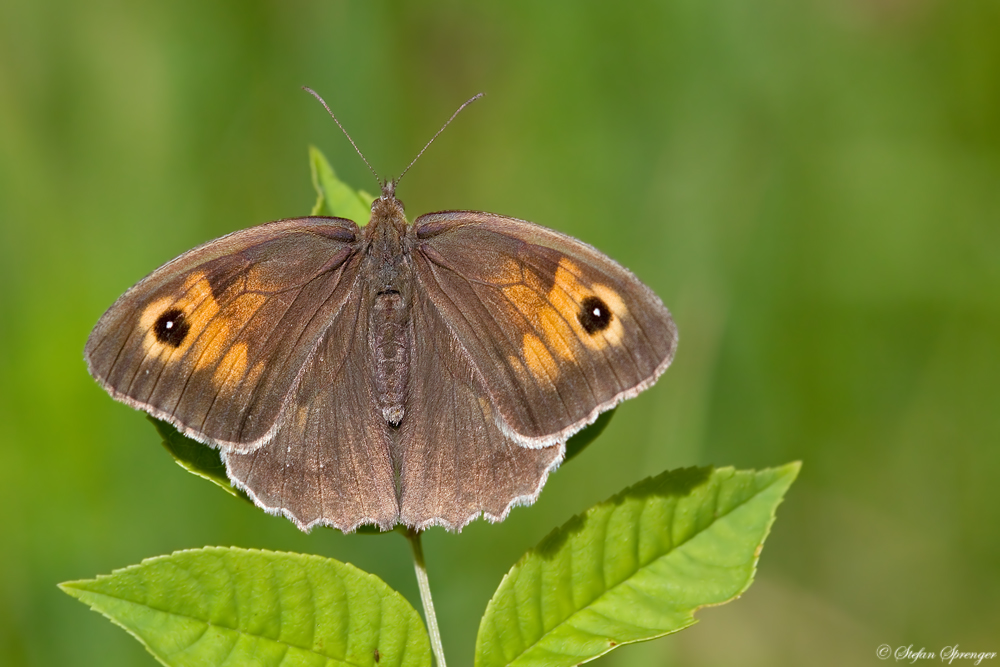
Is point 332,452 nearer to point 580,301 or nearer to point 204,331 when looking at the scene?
point 204,331

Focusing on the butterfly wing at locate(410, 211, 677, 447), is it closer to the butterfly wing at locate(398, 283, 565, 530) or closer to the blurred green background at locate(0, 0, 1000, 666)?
the butterfly wing at locate(398, 283, 565, 530)

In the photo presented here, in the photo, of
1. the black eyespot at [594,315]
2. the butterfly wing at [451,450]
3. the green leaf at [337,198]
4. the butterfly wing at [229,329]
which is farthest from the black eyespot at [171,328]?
the black eyespot at [594,315]

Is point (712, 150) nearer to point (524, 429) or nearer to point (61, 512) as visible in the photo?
point (524, 429)

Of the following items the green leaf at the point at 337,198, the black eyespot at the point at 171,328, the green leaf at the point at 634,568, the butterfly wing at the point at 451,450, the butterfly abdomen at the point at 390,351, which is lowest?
the green leaf at the point at 634,568

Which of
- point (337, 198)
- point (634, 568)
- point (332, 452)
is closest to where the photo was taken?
point (634, 568)

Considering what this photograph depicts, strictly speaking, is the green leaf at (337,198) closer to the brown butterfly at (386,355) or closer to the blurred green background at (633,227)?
the brown butterfly at (386,355)

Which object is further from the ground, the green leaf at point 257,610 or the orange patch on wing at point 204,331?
the orange patch on wing at point 204,331

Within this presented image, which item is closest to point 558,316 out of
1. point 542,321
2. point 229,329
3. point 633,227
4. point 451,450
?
point 542,321

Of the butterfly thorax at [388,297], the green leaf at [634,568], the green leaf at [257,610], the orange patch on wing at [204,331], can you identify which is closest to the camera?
the green leaf at [257,610]
